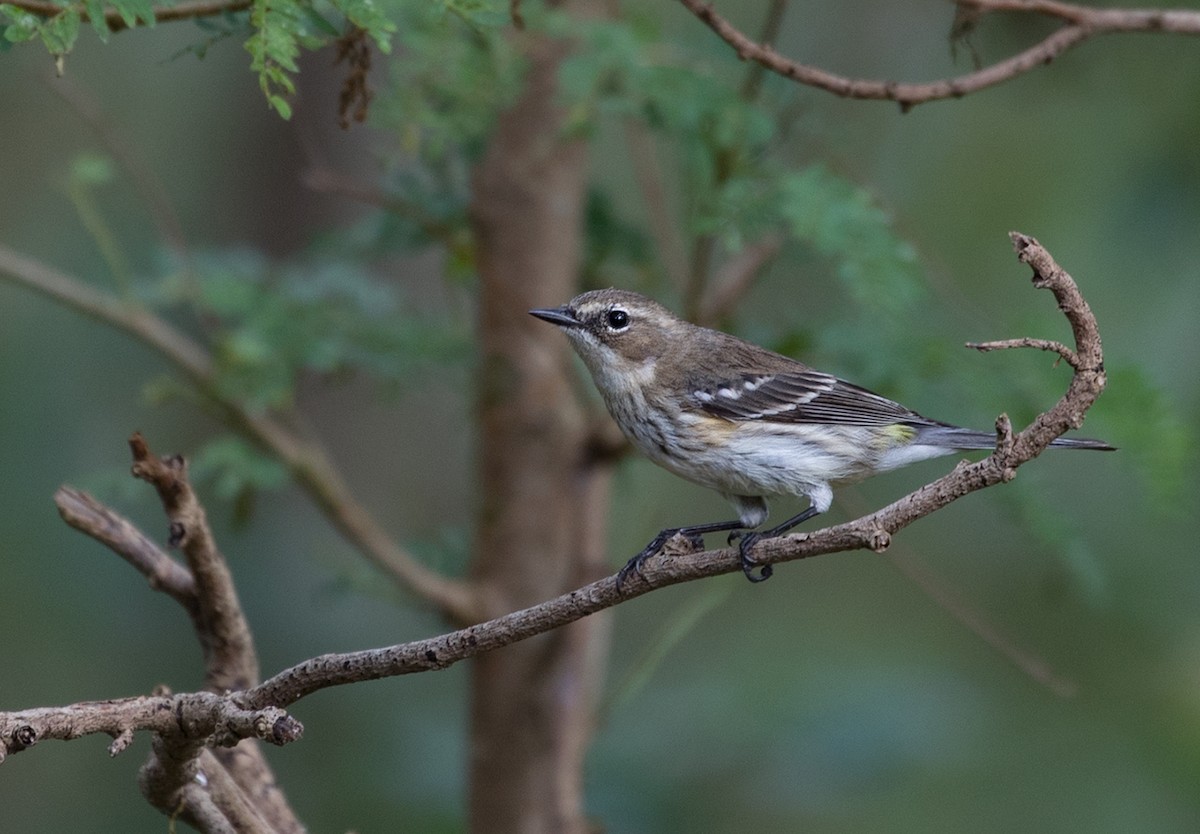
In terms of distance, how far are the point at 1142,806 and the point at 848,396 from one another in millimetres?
2509

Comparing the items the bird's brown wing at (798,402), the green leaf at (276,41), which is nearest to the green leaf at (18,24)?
the green leaf at (276,41)

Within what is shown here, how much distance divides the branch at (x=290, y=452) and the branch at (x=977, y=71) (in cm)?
212

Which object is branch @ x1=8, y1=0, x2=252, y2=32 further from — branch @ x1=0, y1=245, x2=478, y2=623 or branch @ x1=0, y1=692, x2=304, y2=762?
branch @ x1=0, y1=245, x2=478, y2=623

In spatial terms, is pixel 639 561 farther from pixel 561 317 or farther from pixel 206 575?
pixel 561 317

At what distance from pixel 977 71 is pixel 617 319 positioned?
1.35 metres

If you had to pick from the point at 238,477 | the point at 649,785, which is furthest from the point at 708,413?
the point at 649,785

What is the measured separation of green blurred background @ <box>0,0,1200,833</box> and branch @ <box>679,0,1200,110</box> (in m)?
0.86

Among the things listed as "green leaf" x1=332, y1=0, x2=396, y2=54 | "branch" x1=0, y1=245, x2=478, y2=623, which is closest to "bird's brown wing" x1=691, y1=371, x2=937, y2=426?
"branch" x1=0, y1=245, x2=478, y2=623

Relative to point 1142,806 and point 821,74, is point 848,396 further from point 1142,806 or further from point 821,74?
point 1142,806

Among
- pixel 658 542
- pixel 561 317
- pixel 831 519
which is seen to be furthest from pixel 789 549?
pixel 831 519

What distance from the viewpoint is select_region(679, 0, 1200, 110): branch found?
3.25 m

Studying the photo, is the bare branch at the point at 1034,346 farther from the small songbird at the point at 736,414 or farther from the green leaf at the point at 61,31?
the green leaf at the point at 61,31

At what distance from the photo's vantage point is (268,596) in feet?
23.4

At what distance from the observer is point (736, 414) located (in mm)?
4020
